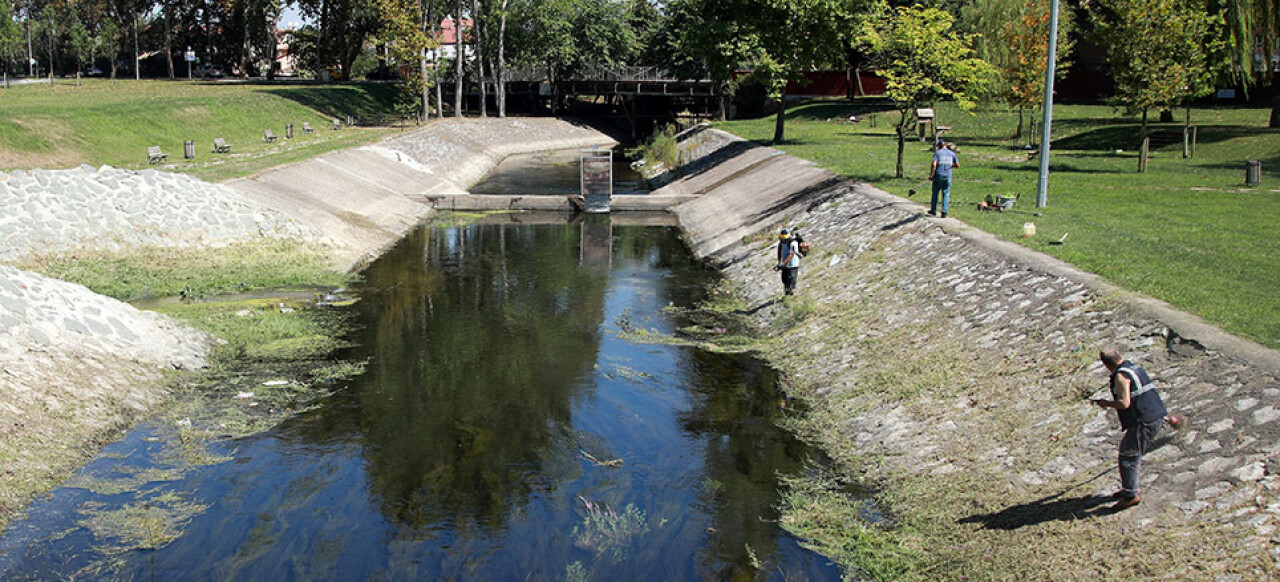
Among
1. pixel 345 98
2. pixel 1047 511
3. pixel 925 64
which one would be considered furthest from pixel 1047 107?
pixel 345 98

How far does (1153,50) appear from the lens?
1309 inches

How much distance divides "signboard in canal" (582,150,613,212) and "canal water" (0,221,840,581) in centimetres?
2038

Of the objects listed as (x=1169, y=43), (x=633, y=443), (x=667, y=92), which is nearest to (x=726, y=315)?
(x=633, y=443)

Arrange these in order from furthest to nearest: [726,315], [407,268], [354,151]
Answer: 1. [354,151]
2. [407,268]
3. [726,315]

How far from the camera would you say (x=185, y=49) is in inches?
4350

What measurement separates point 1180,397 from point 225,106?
196ft

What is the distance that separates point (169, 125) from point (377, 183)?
52.0 feet

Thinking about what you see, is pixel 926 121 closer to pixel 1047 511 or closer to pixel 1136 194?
pixel 1136 194

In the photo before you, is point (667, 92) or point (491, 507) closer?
point (491, 507)

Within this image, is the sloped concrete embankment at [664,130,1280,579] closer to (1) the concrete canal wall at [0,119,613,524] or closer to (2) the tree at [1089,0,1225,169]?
(1) the concrete canal wall at [0,119,613,524]

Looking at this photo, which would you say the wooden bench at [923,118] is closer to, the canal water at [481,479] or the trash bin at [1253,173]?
the trash bin at [1253,173]

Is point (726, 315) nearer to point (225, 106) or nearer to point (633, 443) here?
point (633, 443)

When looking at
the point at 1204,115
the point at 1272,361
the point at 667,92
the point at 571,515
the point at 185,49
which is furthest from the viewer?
the point at 185,49

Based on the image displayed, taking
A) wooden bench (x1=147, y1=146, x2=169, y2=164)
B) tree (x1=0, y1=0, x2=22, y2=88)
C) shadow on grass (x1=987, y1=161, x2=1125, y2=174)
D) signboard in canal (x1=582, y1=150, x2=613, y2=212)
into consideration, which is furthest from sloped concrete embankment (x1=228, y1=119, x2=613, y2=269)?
tree (x1=0, y1=0, x2=22, y2=88)
